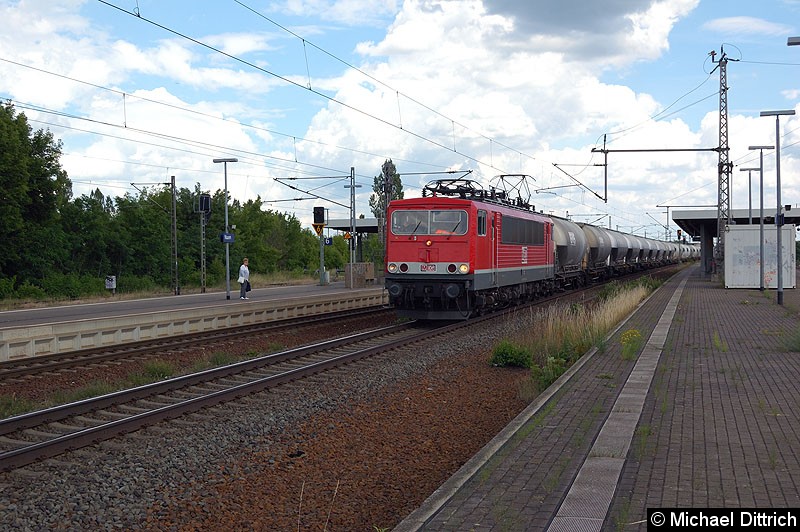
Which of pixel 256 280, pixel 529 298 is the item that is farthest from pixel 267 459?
pixel 256 280

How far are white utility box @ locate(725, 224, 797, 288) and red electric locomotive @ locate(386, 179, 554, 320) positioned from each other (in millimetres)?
17825

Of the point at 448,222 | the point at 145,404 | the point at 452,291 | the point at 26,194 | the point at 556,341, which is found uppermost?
the point at 26,194

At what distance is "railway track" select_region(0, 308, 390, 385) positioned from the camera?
13500 mm

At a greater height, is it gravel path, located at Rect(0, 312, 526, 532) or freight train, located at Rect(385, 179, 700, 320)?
freight train, located at Rect(385, 179, 700, 320)

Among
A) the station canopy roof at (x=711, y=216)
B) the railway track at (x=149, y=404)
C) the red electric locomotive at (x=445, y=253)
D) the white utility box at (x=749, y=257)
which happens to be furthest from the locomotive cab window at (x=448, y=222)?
the station canopy roof at (x=711, y=216)

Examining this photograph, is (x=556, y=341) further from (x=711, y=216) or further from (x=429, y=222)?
(x=711, y=216)

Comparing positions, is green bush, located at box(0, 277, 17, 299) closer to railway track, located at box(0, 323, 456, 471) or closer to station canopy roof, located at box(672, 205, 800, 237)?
railway track, located at box(0, 323, 456, 471)

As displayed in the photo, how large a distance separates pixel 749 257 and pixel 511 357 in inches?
1002

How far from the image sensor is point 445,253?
19.5m

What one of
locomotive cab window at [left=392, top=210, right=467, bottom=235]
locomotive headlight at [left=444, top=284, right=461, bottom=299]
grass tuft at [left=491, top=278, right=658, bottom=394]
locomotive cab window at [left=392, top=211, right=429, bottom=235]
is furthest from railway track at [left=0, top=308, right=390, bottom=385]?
grass tuft at [left=491, top=278, right=658, bottom=394]

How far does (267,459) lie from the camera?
25.6 ft

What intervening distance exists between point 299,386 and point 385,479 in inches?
179

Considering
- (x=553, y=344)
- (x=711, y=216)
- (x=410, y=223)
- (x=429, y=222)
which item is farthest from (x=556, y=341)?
(x=711, y=216)

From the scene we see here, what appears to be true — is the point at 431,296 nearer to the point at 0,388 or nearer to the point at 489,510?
the point at 0,388
